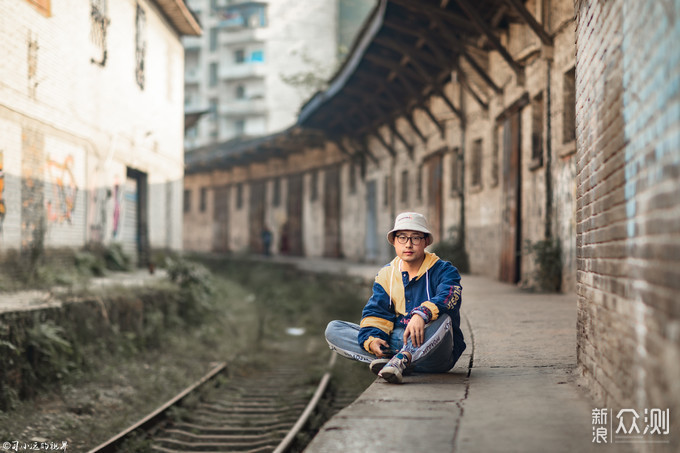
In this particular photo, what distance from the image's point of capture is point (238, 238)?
118 feet

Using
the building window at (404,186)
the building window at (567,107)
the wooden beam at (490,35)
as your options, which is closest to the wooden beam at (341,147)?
the building window at (404,186)

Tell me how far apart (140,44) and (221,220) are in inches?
815

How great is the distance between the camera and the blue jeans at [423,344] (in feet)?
15.2

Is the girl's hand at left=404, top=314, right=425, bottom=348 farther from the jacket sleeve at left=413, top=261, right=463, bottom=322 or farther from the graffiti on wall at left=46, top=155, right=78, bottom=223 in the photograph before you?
the graffiti on wall at left=46, top=155, right=78, bottom=223

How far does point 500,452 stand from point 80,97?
12.3 metres

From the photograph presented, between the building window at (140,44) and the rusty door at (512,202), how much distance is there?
29.5 feet

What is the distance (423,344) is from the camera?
462 cm

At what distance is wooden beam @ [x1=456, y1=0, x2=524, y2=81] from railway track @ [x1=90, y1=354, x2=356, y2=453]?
253 inches

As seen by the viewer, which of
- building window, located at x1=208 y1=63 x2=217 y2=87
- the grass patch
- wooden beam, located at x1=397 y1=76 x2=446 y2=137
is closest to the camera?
the grass patch

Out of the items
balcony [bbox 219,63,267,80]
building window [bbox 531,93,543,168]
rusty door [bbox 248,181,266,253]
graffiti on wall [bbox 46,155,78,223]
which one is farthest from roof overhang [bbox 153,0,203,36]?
balcony [bbox 219,63,267,80]

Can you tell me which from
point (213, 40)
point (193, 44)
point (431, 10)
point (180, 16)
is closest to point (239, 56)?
point (213, 40)

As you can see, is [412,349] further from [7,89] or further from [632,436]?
[7,89]

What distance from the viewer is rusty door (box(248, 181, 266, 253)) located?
34.6m

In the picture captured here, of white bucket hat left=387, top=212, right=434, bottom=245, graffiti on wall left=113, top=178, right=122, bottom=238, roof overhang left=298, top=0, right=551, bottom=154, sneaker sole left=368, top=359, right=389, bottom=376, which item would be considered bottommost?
sneaker sole left=368, top=359, right=389, bottom=376
